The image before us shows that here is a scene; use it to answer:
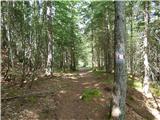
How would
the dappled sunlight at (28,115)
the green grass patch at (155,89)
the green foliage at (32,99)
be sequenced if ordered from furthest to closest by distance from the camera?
the green grass patch at (155,89) → the green foliage at (32,99) → the dappled sunlight at (28,115)

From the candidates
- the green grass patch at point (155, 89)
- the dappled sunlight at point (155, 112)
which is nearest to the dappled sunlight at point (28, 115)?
the dappled sunlight at point (155, 112)

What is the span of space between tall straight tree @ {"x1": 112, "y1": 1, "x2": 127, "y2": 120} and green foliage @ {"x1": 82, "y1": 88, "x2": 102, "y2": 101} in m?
3.73

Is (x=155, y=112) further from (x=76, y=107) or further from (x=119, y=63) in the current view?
(x=119, y=63)

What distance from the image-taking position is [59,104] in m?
12.6

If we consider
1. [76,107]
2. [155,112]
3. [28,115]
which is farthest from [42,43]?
[155,112]

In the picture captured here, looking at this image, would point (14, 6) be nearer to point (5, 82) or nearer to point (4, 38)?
point (4, 38)

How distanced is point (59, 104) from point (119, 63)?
4.23 m

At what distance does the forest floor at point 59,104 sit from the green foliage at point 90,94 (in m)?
0.18

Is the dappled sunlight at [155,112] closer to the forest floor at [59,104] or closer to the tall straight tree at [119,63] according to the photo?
the forest floor at [59,104]

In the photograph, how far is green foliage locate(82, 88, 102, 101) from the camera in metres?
13.8

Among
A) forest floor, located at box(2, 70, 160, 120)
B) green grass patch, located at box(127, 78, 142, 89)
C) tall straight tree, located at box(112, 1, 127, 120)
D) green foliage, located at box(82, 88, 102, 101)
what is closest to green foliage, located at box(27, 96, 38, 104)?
forest floor, located at box(2, 70, 160, 120)

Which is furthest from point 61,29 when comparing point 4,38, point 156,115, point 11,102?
point 11,102

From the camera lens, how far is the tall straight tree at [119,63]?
32.8ft

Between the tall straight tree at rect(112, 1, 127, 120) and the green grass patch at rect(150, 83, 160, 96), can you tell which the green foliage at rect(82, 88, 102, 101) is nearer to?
the tall straight tree at rect(112, 1, 127, 120)
